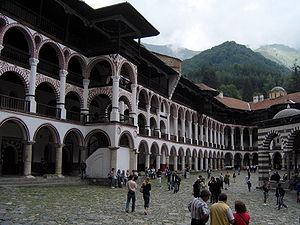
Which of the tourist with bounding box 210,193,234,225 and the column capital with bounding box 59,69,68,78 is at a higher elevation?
the column capital with bounding box 59,69,68,78

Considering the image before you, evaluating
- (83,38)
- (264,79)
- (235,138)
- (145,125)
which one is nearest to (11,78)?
(83,38)

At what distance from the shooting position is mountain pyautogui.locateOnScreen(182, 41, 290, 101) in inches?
3573

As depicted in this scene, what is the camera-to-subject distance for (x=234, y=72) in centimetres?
10288

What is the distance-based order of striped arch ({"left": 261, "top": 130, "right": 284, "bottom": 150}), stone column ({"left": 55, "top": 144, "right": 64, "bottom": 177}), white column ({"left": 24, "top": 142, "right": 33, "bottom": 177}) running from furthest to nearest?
striped arch ({"left": 261, "top": 130, "right": 284, "bottom": 150}) < stone column ({"left": 55, "top": 144, "right": 64, "bottom": 177}) < white column ({"left": 24, "top": 142, "right": 33, "bottom": 177})

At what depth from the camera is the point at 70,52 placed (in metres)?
22.2

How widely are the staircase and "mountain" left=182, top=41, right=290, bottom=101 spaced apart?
71615 millimetres

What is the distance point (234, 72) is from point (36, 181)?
92.9 m

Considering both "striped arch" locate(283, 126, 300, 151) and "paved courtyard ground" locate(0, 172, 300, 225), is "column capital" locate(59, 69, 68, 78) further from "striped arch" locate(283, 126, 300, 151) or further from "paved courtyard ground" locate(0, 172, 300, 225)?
"striped arch" locate(283, 126, 300, 151)

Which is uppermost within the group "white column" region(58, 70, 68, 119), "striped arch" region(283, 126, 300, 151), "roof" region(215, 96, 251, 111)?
"roof" region(215, 96, 251, 111)

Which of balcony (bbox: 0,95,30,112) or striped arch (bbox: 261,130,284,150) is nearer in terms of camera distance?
balcony (bbox: 0,95,30,112)

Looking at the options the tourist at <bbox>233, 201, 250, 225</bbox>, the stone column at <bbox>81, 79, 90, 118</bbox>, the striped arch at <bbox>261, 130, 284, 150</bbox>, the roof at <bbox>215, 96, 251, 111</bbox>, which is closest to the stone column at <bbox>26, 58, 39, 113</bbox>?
the stone column at <bbox>81, 79, 90, 118</bbox>

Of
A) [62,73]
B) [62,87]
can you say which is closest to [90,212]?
[62,87]

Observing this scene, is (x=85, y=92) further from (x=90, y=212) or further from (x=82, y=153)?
(x=90, y=212)

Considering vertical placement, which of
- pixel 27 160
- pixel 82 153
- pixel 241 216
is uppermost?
pixel 82 153
